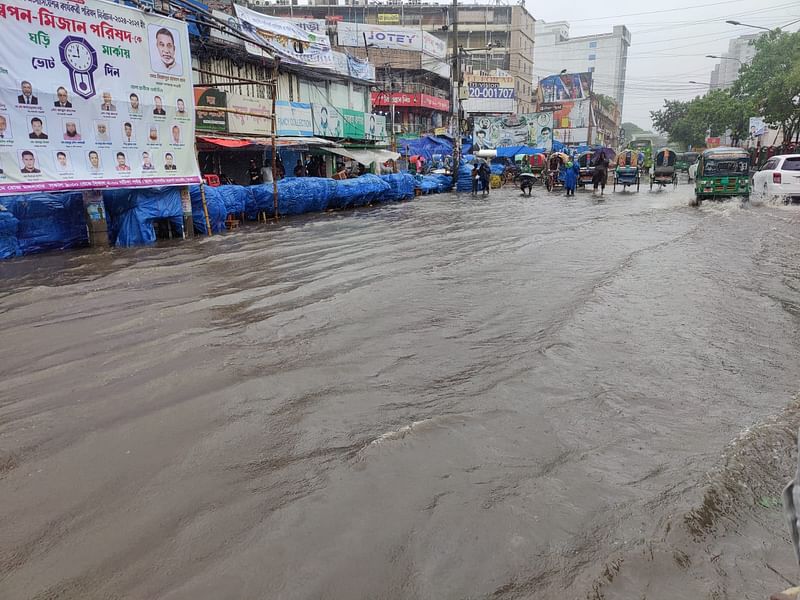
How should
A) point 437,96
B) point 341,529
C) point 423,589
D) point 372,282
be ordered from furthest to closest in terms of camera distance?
point 437,96 < point 372,282 < point 341,529 < point 423,589

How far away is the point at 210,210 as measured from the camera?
13523mm

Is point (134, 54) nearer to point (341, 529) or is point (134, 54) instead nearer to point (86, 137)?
→ point (86, 137)

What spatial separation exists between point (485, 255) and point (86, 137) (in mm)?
7557

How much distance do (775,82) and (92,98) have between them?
32.1 meters

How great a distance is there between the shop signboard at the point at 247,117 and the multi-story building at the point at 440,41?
22491 mm

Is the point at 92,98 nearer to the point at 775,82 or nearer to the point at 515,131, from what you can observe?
the point at 775,82


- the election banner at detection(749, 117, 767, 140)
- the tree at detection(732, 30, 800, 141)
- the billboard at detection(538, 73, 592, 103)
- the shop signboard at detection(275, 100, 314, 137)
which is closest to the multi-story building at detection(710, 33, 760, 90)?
the billboard at detection(538, 73, 592, 103)

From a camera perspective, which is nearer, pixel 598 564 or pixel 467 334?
pixel 598 564

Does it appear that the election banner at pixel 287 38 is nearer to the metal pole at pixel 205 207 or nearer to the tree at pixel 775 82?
the metal pole at pixel 205 207

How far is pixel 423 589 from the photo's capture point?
236 centimetres

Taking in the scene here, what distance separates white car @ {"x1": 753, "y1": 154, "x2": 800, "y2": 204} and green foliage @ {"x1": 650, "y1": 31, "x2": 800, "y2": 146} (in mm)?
14021

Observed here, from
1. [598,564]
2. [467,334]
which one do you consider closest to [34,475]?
[598,564]

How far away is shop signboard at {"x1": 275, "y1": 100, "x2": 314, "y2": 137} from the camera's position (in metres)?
24.9

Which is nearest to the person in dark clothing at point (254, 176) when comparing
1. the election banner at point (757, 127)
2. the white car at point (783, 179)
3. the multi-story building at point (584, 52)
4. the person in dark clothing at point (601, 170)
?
the person in dark clothing at point (601, 170)
